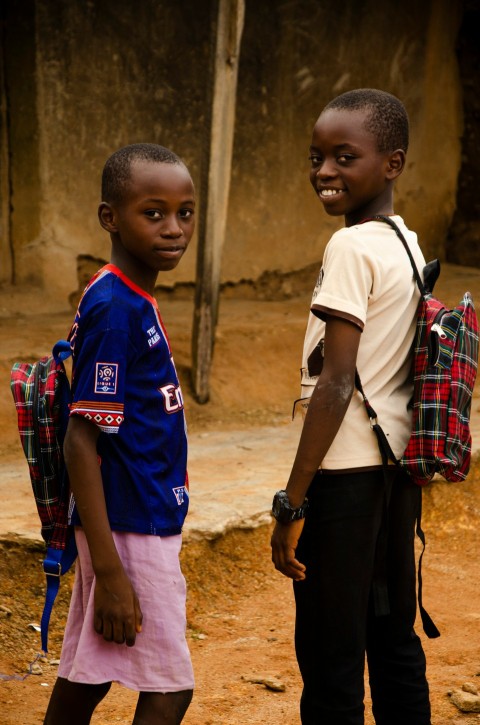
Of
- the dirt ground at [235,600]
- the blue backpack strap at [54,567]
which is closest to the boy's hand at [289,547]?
the blue backpack strap at [54,567]

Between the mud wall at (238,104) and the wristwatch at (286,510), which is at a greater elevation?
the mud wall at (238,104)

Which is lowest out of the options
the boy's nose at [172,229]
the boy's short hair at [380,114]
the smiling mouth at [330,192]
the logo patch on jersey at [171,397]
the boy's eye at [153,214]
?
the logo patch on jersey at [171,397]

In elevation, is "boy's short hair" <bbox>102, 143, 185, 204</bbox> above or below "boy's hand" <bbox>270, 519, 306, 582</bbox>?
above

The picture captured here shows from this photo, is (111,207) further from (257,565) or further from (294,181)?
(294,181)

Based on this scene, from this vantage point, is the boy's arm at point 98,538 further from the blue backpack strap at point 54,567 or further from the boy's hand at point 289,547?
the boy's hand at point 289,547

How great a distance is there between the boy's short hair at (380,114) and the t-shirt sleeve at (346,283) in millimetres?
252

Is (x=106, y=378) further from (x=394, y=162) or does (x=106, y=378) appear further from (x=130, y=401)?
(x=394, y=162)

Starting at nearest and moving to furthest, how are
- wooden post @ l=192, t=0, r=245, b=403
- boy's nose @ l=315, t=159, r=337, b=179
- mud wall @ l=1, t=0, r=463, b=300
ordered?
1. boy's nose @ l=315, t=159, r=337, b=179
2. wooden post @ l=192, t=0, r=245, b=403
3. mud wall @ l=1, t=0, r=463, b=300

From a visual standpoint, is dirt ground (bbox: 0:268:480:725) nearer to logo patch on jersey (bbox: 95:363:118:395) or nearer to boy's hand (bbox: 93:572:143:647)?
boy's hand (bbox: 93:572:143:647)

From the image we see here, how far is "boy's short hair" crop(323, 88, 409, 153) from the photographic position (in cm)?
225

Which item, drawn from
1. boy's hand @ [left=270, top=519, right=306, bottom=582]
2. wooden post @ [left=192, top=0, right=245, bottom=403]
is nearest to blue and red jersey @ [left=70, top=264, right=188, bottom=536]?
boy's hand @ [left=270, top=519, right=306, bottom=582]

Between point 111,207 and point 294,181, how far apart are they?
5.48 meters

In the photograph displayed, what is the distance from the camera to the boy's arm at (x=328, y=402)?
83.7 inches

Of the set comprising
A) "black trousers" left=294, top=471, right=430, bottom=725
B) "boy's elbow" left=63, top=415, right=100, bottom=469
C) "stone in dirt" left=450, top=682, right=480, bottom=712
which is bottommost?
"stone in dirt" left=450, top=682, right=480, bottom=712
